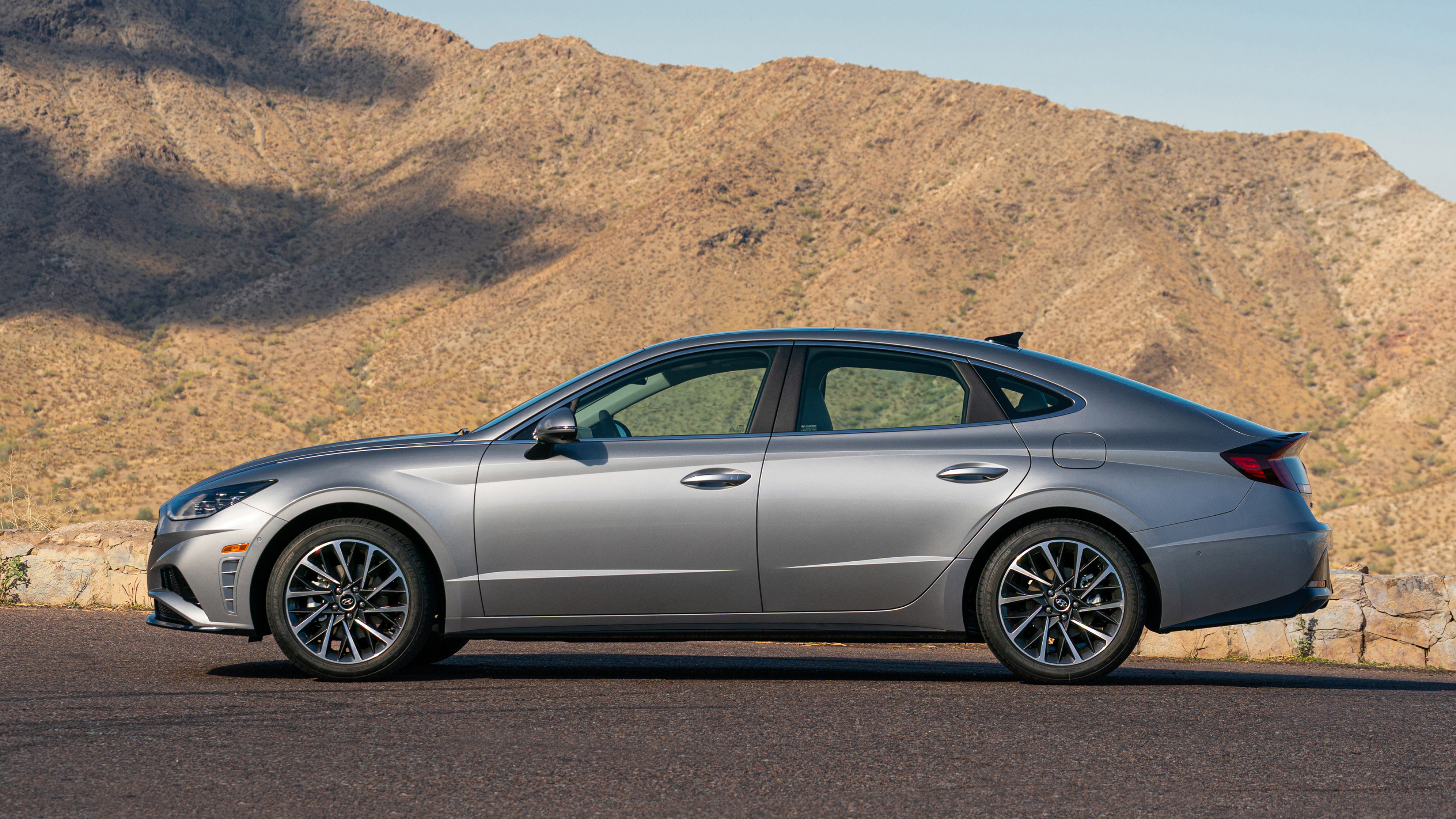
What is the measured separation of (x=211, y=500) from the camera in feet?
19.3

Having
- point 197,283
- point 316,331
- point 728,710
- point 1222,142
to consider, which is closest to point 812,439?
point 728,710

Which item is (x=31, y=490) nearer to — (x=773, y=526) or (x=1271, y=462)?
(x=773, y=526)

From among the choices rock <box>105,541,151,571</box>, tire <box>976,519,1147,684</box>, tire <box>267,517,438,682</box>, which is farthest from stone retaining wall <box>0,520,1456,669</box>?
tire <box>267,517,438,682</box>

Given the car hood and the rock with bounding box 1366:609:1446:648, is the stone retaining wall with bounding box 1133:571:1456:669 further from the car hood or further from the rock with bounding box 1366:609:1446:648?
the car hood

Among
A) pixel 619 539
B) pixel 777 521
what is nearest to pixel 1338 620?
pixel 777 521

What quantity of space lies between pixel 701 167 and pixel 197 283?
3022cm

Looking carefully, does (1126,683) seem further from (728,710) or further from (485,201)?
(485,201)

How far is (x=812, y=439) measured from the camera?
5781 mm

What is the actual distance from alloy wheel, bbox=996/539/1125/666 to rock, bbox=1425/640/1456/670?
350 cm

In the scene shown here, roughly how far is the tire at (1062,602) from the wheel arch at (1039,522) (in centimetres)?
4

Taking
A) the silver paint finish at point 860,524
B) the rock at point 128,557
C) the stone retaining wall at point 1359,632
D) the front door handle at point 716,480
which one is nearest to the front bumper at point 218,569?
the front door handle at point 716,480

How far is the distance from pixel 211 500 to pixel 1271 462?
189 inches

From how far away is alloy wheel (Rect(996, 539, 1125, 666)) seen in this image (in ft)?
18.7

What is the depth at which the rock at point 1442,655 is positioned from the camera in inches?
312
